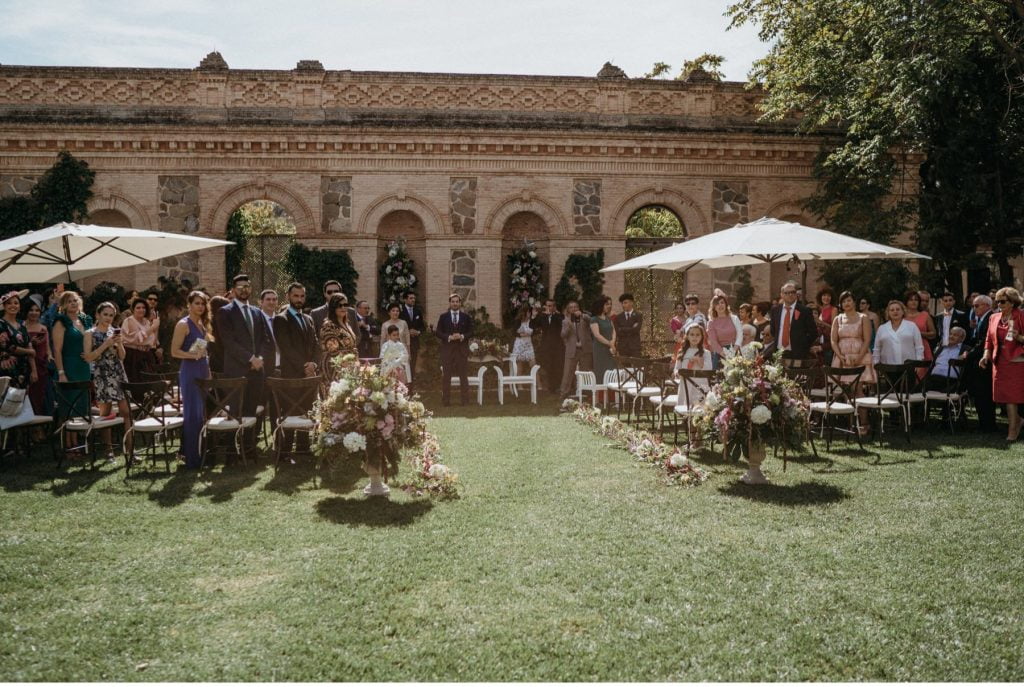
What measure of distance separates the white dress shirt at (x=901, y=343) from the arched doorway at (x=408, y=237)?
37.1 feet

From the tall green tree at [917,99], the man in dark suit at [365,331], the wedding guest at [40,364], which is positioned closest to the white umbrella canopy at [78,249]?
the wedding guest at [40,364]

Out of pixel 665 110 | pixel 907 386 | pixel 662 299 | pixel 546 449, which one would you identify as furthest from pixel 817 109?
pixel 546 449

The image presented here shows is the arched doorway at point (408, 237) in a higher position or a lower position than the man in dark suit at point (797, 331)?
higher

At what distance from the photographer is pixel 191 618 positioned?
4.33 metres

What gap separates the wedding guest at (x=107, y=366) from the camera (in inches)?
351

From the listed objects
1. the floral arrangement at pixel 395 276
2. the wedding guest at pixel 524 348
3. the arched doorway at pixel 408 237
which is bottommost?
the wedding guest at pixel 524 348

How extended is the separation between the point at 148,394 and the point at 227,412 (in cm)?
145

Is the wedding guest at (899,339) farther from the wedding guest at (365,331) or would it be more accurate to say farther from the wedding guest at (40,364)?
the wedding guest at (40,364)

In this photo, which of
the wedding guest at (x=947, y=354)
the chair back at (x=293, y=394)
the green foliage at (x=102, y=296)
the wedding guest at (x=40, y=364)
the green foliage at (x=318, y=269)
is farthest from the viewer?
the green foliage at (x=318, y=269)

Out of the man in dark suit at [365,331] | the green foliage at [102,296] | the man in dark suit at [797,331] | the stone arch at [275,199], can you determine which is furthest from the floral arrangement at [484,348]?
the green foliage at [102,296]

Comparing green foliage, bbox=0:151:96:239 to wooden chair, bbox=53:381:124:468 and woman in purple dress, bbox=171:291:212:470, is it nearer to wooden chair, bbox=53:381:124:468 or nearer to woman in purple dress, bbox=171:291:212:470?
wooden chair, bbox=53:381:124:468

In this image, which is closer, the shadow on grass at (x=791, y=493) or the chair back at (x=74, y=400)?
the shadow on grass at (x=791, y=493)

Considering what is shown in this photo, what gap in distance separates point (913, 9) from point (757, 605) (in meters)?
13.5

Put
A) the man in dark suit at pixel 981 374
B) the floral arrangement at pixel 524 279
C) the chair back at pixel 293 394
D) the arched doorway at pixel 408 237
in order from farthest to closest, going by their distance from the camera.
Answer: the arched doorway at pixel 408 237 → the floral arrangement at pixel 524 279 → the man in dark suit at pixel 981 374 → the chair back at pixel 293 394
